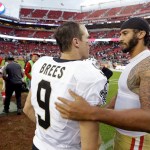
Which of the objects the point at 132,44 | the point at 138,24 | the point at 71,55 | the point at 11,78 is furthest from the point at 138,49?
the point at 11,78

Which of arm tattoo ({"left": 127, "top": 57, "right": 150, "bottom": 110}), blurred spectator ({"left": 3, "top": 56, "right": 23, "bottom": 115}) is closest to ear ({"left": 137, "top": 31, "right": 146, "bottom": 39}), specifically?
arm tattoo ({"left": 127, "top": 57, "right": 150, "bottom": 110})

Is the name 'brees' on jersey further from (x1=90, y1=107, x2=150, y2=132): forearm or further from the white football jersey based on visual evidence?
(x1=90, y1=107, x2=150, y2=132): forearm

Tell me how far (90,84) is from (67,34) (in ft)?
1.63

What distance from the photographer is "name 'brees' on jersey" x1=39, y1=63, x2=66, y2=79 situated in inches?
75.9

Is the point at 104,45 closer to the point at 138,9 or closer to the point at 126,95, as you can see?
the point at 138,9

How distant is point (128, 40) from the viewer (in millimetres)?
2496

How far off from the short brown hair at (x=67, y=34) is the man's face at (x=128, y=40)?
660 mm

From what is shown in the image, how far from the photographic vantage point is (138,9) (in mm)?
59438

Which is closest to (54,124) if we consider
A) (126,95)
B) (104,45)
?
(126,95)

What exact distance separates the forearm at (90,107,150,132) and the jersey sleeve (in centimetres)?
14

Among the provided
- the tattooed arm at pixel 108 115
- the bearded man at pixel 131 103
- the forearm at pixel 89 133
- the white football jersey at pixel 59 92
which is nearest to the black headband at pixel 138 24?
the bearded man at pixel 131 103

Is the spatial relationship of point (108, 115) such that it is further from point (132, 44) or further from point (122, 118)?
point (132, 44)

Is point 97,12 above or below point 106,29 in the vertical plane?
above

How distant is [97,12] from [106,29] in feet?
32.2
